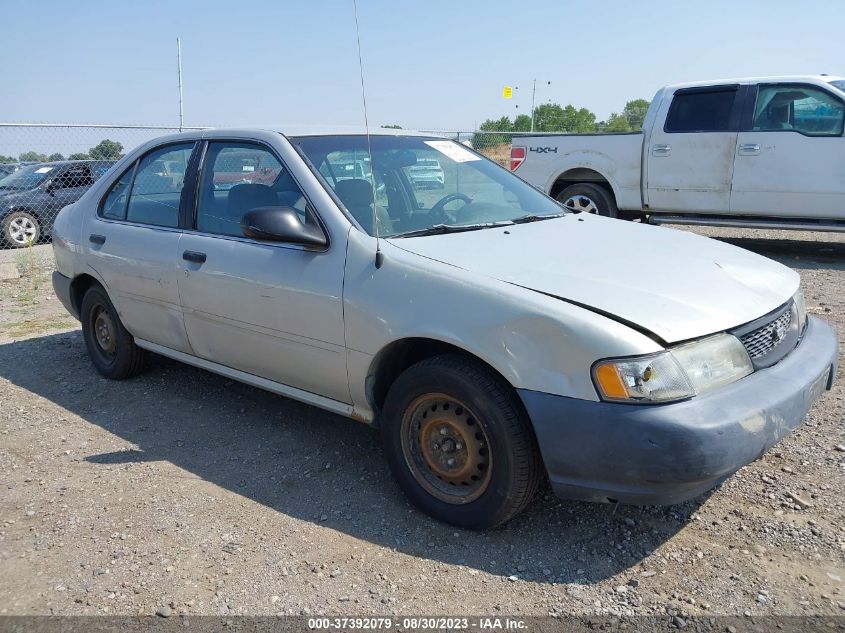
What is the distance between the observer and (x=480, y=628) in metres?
2.53

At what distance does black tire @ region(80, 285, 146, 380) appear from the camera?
16.4 ft

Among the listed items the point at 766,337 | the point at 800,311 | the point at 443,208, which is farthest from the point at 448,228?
the point at 800,311

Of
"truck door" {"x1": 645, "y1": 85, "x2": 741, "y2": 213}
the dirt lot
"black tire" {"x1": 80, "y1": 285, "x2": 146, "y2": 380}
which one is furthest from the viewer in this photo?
"truck door" {"x1": 645, "y1": 85, "x2": 741, "y2": 213}

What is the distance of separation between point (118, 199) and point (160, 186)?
48 centimetres

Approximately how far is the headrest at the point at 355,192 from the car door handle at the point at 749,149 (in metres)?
6.48

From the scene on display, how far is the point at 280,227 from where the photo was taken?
3365mm

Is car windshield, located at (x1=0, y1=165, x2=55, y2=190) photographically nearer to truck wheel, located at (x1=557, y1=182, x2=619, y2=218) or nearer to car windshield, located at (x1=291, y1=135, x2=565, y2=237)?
truck wheel, located at (x1=557, y1=182, x2=619, y2=218)

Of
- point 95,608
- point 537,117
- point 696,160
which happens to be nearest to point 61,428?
point 95,608

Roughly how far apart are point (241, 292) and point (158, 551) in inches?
52.3

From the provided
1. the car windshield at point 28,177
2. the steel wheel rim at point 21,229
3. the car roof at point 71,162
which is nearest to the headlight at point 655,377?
the car roof at point 71,162

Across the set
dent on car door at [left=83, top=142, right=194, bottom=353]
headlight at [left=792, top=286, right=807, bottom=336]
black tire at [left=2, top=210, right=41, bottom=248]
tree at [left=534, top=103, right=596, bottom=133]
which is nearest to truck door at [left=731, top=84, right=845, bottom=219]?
headlight at [left=792, top=286, right=807, bottom=336]

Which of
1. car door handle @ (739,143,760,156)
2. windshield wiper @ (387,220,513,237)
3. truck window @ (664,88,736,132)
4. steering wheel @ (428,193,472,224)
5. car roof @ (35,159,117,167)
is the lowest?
windshield wiper @ (387,220,513,237)

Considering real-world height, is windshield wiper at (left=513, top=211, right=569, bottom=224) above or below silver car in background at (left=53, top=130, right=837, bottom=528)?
above

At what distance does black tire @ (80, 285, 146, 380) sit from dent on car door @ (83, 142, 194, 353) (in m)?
0.20
